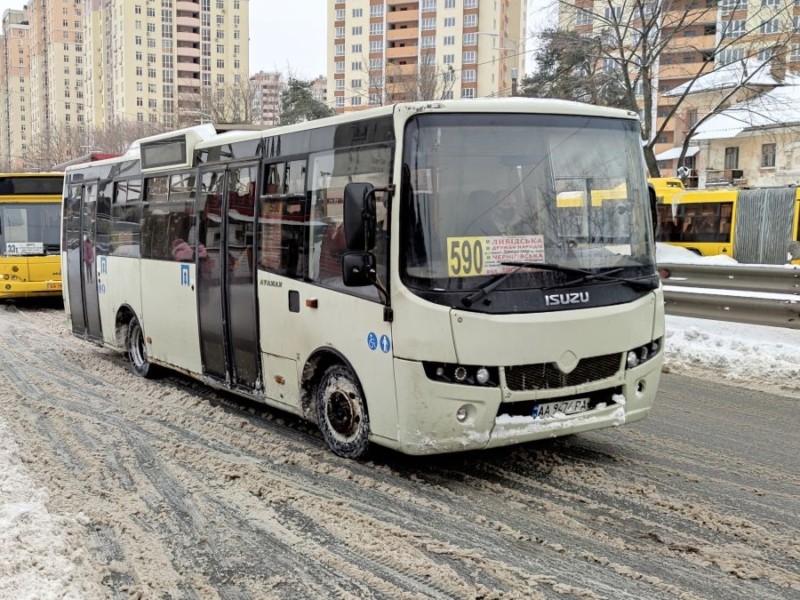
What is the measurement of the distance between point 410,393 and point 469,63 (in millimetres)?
106510

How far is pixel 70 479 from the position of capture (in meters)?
5.77

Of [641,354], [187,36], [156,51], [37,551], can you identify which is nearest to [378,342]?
[641,354]

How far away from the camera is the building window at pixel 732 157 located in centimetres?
4919

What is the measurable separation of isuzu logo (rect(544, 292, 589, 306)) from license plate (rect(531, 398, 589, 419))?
0.68 metres

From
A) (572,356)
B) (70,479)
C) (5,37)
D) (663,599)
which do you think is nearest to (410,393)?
(572,356)

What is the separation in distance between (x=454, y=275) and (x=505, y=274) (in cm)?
35

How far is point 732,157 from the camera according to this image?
163 ft

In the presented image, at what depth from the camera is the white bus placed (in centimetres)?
529

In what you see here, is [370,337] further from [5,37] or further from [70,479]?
[5,37]

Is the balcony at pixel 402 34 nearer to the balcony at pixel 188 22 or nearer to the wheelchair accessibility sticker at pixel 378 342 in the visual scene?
the balcony at pixel 188 22

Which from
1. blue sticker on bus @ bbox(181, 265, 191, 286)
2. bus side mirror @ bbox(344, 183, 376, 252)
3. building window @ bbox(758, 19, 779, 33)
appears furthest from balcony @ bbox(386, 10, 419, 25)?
bus side mirror @ bbox(344, 183, 376, 252)

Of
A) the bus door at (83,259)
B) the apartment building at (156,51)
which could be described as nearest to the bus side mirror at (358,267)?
the bus door at (83,259)

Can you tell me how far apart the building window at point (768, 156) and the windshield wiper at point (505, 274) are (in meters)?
47.0

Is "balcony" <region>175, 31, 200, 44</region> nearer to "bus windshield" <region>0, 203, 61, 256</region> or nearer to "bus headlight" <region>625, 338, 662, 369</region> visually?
"bus windshield" <region>0, 203, 61, 256</region>
